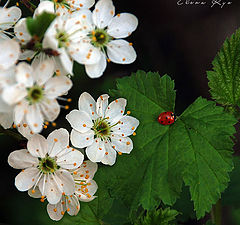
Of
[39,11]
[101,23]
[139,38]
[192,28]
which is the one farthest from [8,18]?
[192,28]

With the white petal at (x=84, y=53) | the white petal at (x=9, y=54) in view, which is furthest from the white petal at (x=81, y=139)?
the white petal at (x=9, y=54)

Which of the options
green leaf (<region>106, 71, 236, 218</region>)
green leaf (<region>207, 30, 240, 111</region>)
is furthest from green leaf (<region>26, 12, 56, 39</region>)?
green leaf (<region>207, 30, 240, 111</region>)

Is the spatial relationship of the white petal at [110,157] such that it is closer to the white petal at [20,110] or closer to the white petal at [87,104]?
the white petal at [87,104]

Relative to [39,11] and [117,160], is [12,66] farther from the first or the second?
[117,160]

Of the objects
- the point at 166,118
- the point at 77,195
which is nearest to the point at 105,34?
the point at 166,118

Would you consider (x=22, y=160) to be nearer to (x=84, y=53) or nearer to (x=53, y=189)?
(x=53, y=189)

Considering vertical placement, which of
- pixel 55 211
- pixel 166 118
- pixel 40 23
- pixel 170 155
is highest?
pixel 40 23
